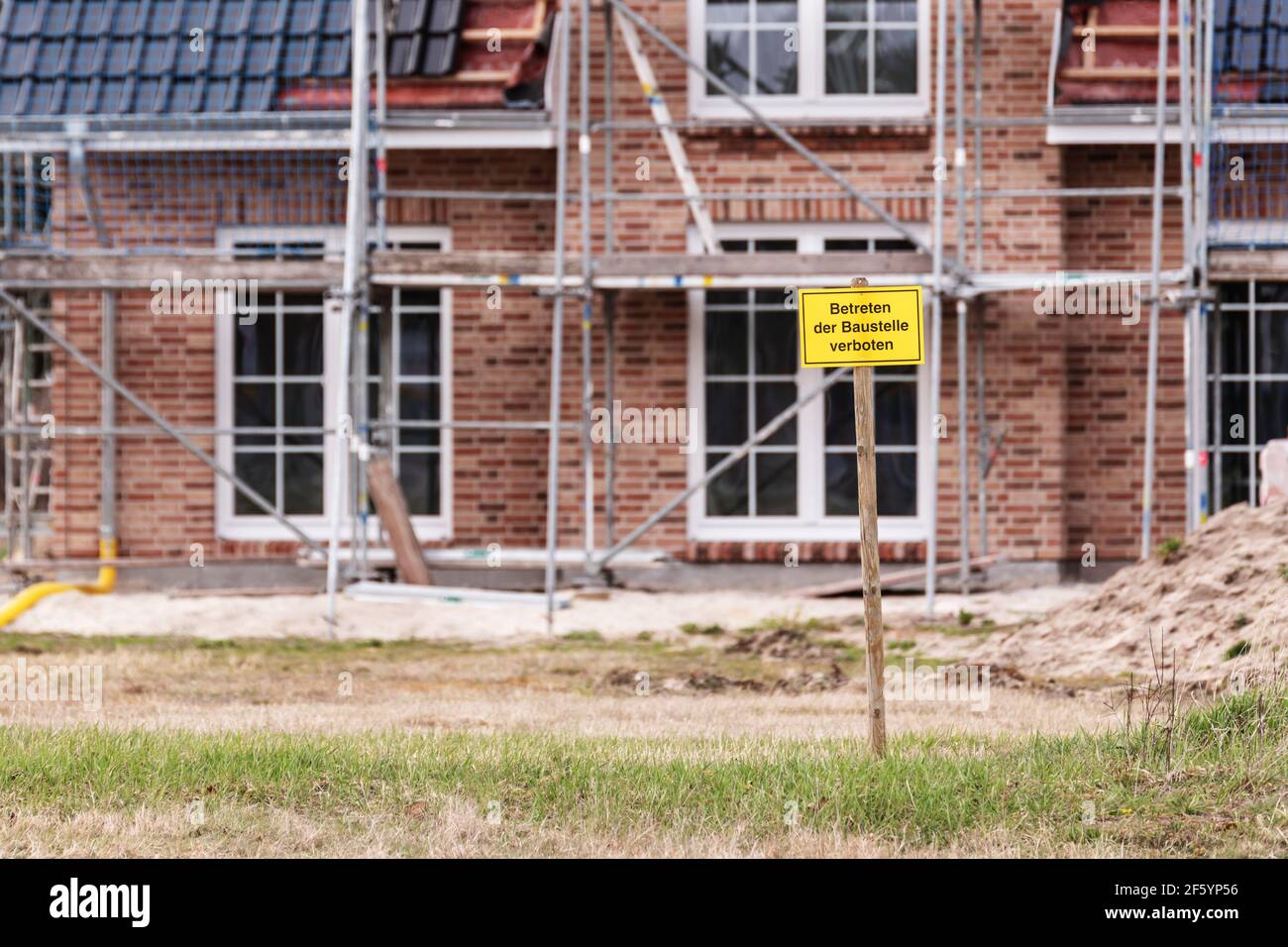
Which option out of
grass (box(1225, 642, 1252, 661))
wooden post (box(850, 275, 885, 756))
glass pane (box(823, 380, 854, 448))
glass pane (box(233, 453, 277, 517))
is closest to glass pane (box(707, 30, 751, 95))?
glass pane (box(823, 380, 854, 448))

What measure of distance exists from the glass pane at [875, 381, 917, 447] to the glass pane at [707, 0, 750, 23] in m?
3.16

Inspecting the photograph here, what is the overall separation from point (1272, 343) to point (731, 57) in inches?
194

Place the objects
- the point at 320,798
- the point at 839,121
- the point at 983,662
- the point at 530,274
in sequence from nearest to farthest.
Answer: the point at 320,798 < the point at 983,662 < the point at 530,274 < the point at 839,121

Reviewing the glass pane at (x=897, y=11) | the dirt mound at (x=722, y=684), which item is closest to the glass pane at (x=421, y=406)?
the glass pane at (x=897, y=11)

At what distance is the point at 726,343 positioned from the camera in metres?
15.2

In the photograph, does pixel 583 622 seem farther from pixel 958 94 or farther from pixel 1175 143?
pixel 1175 143

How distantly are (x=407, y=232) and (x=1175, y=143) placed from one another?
6.15m

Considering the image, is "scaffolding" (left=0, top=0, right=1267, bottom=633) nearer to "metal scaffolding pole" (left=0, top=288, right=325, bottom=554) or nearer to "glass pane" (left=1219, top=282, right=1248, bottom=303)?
"metal scaffolding pole" (left=0, top=288, right=325, bottom=554)

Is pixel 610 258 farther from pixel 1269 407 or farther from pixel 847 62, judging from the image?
pixel 1269 407

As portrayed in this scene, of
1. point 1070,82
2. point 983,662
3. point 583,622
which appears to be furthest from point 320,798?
→ point 1070,82

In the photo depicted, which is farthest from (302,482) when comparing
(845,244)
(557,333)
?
(845,244)

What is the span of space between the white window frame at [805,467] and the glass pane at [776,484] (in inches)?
2.3

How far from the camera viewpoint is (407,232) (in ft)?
50.6

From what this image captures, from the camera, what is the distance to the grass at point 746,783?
628 centimetres
